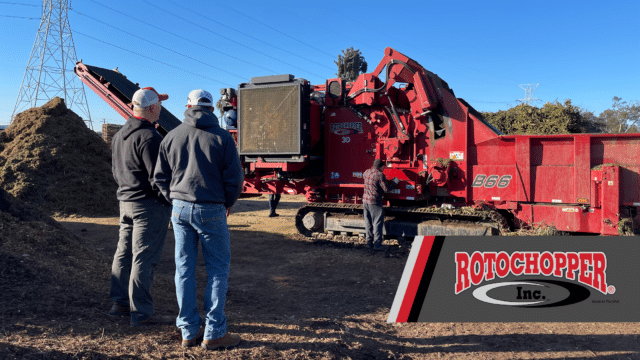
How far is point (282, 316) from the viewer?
449 cm

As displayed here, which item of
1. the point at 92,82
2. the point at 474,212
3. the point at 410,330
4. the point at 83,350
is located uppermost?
the point at 92,82

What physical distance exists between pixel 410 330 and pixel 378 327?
31 cm

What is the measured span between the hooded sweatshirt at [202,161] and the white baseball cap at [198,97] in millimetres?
63

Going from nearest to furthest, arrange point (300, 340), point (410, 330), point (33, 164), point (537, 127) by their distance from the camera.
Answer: point (300, 340) → point (410, 330) → point (537, 127) → point (33, 164)

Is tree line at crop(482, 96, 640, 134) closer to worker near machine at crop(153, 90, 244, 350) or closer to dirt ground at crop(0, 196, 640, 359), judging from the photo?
dirt ground at crop(0, 196, 640, 359)

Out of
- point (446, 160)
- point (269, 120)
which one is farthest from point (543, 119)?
point (269, 120)

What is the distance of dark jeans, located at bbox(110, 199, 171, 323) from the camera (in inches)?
143

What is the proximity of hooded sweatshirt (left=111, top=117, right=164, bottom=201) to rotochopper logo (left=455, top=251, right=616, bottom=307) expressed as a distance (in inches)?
105

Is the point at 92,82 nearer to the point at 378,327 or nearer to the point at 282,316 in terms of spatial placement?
the point at 282,316

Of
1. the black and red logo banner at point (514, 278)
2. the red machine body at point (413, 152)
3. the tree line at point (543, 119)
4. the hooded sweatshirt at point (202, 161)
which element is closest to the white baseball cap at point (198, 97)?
the hooded sweatshirt at point (202, 161)

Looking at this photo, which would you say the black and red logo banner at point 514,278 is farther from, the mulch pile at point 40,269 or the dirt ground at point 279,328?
the mulch pile at point 40,269

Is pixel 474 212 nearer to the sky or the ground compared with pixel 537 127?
nearer to the ground

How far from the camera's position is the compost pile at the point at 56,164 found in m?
12.6

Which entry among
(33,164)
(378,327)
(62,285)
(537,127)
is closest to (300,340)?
A: (378,327)
